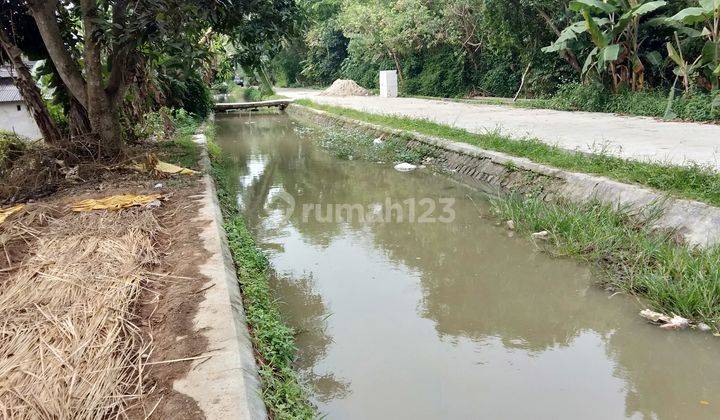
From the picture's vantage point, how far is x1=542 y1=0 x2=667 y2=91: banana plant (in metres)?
10.0

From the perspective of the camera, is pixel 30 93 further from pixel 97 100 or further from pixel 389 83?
pixel 389 83

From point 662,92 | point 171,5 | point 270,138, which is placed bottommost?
point 270,138

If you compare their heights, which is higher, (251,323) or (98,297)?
(98,297)

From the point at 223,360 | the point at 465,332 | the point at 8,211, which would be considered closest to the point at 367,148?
the point at 8,211

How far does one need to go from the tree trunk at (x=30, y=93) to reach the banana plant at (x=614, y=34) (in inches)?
354

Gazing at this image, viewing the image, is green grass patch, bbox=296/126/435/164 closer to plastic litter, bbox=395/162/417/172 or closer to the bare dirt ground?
plastic litter, bbox=395/162/417/172

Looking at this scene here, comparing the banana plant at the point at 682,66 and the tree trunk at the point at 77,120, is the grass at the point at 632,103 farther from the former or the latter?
the tree trunk at the point at 77,120

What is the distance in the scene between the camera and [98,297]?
3.15 metres

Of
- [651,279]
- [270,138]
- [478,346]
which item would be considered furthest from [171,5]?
[270,138]

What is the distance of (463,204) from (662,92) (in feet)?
21.7

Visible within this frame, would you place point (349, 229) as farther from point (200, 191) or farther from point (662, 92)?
point (662, 92)

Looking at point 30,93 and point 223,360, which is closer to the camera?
point 223,360

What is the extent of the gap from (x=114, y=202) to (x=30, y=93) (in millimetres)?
3329

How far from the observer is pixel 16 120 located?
14.0m
